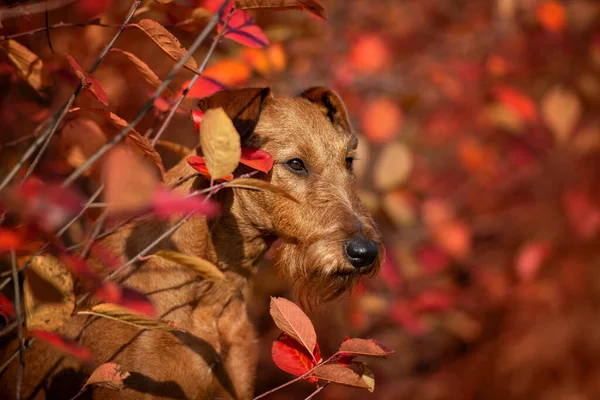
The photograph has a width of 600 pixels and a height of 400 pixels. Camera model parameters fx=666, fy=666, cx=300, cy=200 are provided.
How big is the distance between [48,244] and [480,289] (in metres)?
4.58

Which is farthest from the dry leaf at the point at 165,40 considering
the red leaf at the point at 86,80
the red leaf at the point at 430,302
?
the red leaf at the point at 430,302

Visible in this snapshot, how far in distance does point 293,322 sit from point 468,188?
4.10m

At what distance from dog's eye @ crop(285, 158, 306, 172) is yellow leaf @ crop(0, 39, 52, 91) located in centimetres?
87

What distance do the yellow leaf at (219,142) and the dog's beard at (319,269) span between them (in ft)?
2.48

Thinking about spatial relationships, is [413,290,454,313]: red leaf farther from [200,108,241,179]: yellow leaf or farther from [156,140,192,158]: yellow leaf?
[200,108,241,179]: yellow leaf

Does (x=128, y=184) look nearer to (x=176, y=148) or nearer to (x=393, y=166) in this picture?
(x=176, y=148)

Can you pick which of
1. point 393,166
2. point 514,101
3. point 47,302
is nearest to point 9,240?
point 47,302

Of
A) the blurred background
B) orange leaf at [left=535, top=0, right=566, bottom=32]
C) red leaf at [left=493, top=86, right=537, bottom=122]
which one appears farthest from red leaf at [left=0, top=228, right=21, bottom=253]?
orange leaf at [left=535, top=0, right=566, bottom=32]

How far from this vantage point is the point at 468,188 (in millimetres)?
5641

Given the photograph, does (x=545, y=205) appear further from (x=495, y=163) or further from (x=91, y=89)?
(x=91, y=89)


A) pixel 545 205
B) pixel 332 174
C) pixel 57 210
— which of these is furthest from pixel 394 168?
pixel 545 205

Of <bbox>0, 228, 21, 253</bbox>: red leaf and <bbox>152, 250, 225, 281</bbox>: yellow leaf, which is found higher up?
<bbox>0, 228, 21, 253</bbox>: red leaf

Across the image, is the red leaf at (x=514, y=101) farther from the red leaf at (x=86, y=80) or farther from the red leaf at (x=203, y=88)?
the red leaf at (x=86, y=80)

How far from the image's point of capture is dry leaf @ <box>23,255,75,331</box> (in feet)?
5.18
